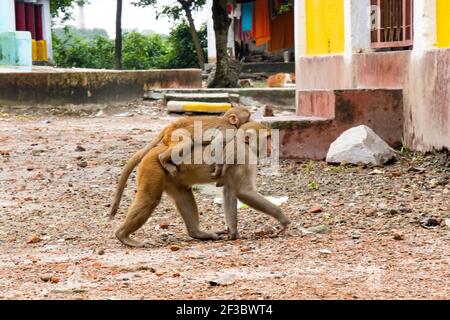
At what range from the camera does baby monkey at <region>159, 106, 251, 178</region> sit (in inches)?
257

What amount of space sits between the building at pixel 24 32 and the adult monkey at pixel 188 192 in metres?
15.8

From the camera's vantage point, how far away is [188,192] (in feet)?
22.6

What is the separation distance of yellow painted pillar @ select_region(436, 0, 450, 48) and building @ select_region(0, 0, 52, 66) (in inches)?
568

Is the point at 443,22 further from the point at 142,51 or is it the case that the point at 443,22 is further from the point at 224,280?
the point at 142,51

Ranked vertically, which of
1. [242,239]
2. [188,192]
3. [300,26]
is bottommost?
[242,239]

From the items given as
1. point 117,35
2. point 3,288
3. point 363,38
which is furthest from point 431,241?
point 117,35

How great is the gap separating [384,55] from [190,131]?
4377 mm

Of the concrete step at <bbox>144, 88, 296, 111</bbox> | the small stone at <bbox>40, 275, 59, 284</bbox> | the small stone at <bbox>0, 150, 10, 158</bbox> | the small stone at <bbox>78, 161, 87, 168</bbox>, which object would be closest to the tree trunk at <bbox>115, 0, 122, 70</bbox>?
the concrete step at <bbox>144, 88, 296, 111</bbox>

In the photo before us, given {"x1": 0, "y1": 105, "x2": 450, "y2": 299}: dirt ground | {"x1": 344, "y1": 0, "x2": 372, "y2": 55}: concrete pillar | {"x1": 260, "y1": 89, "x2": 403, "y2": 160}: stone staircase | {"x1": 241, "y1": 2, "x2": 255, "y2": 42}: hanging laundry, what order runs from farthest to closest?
{"x1": 241, "y1": 2, "x2": 255, "y2": 42}: hanging laundry
{"x1": 344, "y1": 0, "x2": 372, "y2": 55}: concrete pillar
{"x1": 260, "y1": 89, "x2": 403, "y2": 160}: stone staircase
{"x1": 0, "y1": 105, "x2": 450, "y2": 299}: dirt ground

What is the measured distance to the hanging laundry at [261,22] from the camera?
86.2ft

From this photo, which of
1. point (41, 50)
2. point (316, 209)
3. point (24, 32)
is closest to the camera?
point (316, 209)

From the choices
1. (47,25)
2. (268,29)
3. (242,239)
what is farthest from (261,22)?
(242,239)

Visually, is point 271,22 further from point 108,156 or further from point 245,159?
point 245,159

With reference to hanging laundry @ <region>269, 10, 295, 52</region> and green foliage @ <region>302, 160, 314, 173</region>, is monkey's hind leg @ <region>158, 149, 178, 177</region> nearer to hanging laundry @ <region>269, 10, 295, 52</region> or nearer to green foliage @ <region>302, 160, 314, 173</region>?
green foliage @ <region>302, 160, 314, 173</region>
